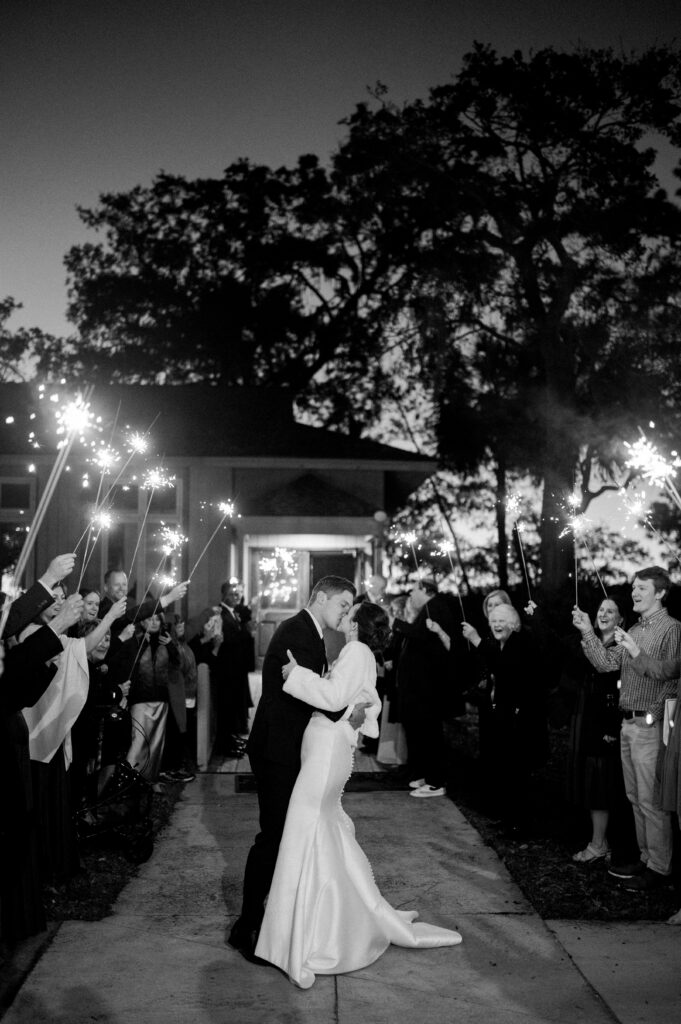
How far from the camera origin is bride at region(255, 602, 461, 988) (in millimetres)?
5418

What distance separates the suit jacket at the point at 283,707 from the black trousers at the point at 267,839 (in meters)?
0.08

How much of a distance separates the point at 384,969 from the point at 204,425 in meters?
19.4

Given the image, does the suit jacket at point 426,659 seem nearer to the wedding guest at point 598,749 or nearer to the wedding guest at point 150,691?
the wedding guest at point 150,691

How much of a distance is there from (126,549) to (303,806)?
663 inches

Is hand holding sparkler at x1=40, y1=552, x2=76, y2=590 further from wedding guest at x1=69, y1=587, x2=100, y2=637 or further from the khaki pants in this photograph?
the khaki pants

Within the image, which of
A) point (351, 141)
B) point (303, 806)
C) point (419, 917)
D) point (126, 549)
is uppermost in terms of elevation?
point (351, 141)

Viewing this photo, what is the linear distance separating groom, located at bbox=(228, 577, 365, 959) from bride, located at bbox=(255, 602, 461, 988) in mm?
102

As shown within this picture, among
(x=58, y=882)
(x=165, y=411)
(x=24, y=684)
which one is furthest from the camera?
(x=165, y=411)

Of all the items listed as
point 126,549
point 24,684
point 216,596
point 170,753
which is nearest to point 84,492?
point 126,549

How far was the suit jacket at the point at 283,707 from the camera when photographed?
227 inches

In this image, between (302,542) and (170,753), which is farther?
(302,542)

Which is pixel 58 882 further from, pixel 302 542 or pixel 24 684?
pixel 302 542

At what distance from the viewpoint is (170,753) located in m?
10.9

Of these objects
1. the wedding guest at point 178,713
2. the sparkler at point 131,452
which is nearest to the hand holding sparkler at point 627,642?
the wedding guest at point 178,713
